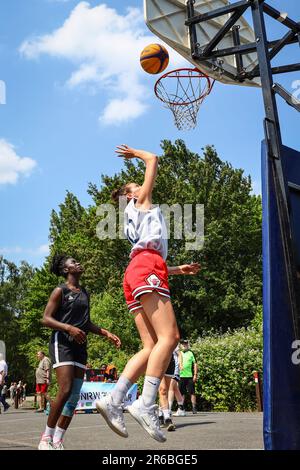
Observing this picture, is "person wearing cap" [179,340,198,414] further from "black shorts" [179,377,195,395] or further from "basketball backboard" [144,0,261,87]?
"basketball backboard" [144,0,261,87]

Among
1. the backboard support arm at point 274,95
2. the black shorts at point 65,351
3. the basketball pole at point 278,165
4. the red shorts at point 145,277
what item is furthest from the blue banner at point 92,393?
the basketball pole at point 278,165

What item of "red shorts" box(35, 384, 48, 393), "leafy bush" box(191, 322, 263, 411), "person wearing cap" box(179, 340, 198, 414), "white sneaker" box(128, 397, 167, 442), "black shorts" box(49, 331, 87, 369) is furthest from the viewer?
"red shorts" box(35, 384, 48, 393)

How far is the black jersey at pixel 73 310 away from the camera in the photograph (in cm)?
598

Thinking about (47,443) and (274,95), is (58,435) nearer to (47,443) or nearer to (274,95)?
(47,443)

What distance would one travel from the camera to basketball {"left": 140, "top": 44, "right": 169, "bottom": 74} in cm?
996

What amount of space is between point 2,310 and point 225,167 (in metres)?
40.0

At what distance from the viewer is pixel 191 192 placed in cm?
3734

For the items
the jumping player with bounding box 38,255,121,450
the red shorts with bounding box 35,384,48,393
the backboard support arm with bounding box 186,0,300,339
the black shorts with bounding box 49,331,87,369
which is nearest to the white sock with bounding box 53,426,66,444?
the jumping player with bounding box 38,255,121,450

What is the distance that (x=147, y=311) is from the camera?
4.52m

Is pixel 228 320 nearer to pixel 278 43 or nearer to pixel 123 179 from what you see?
pixel 123 179

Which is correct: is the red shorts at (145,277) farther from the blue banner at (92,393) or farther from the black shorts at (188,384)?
the blue banner at (92,393)

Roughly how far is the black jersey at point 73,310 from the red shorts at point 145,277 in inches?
56.9

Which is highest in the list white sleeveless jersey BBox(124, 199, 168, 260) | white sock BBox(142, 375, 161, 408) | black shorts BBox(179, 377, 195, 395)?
white sleeveless jersey BBox(124, 199, 168, 260)

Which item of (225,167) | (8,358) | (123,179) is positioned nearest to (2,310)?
(8,358)
